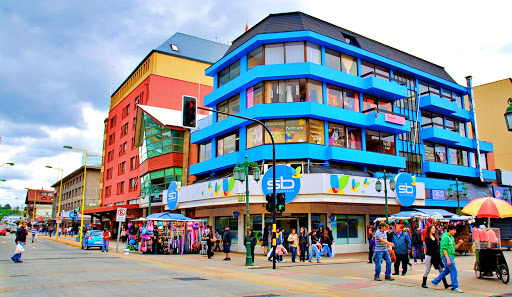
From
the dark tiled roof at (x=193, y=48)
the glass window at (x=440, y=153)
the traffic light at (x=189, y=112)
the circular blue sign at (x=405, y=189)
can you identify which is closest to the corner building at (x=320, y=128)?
the glass window at (x=440, y=153)

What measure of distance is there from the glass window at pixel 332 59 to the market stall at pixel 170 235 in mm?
15732

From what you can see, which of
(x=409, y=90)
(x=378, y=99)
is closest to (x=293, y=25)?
(x=378, y=99)

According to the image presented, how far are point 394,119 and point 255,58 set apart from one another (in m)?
12.3

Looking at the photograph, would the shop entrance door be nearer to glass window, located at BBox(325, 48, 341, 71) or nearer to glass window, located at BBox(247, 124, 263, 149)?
glass window, located at BBox(247, 124, 263, 149)

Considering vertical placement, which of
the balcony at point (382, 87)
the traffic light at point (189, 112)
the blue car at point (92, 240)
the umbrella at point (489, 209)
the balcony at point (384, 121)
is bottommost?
the blue car at point (92, 240)

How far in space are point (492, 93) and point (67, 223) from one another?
3631 inches

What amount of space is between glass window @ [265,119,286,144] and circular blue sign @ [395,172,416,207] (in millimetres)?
8732

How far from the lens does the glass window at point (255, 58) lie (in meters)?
31.4

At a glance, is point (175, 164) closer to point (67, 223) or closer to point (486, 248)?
point (486, 248)

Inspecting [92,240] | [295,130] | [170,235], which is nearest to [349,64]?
[295,130]

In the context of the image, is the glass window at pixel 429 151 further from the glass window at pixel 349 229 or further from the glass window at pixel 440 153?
the glass window at pixel 349 229

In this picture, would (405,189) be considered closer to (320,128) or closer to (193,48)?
(320,128)

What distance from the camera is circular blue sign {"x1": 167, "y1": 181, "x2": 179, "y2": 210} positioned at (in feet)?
114

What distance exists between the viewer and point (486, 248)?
42.5 feet
